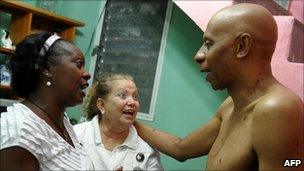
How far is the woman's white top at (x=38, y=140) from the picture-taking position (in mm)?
1121

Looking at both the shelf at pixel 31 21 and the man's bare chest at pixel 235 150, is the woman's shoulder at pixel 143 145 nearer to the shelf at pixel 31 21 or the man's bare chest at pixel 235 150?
the man's bare chest at pixel 235 150

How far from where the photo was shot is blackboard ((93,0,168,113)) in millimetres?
3053

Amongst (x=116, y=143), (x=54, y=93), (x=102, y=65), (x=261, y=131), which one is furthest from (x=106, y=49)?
(x=261, y=131)

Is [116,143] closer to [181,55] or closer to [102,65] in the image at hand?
[181,55]

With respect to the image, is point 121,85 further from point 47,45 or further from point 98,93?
point 47,45

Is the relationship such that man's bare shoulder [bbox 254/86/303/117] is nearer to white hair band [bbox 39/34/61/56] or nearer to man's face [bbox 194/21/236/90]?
man's face [bbox 194/21/236/90]

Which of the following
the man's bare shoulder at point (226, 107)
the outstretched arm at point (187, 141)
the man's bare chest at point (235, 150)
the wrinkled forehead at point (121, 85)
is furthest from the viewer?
the wrinkled forehead at point (121, 85)

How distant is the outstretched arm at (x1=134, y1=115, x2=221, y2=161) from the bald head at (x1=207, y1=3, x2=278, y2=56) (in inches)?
22.8

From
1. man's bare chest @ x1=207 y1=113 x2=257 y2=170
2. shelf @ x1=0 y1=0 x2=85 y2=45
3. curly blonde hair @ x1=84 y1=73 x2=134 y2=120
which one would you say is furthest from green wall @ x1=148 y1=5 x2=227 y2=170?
man's bare chest @ x1=207 y1=113 x2=257 y2=170

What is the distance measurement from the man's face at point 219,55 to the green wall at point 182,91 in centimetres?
124

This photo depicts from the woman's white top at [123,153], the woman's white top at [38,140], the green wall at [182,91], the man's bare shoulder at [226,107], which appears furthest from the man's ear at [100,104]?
the woman's white top at [38,140]

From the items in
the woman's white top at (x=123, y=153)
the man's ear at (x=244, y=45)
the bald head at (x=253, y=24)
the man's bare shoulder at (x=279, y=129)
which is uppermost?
the bald head at (x=253, y=24)

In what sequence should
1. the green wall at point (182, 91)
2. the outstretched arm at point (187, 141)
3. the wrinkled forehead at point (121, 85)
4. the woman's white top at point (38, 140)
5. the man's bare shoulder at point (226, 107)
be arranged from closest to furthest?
the woman's white top at point (38, 140) < the man's bare shoulder at point (226, 107) < the outstretched arm at point (187, 141) < the wrinkled forehead at point (121, 85) < the green wall at point (182, 91)

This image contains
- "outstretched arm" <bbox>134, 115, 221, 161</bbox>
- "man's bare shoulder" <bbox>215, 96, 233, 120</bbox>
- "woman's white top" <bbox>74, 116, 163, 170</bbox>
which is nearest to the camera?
"man's bare shoulder" <bbox>215, 96, 233, 120</bbox>
